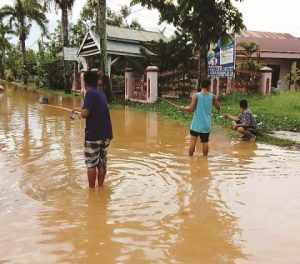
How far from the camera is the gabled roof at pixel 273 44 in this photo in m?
25.7

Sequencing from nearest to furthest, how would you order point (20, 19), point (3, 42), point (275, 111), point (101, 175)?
→ point (101, 175), point (275, 111), point (20, 19), point (3, 42)

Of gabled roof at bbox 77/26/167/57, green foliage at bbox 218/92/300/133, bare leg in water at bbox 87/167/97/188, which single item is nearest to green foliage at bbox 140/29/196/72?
gabled roof at bbox 77/26/167/57

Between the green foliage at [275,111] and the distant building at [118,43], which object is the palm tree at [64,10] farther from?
the green foliage at [275,111]

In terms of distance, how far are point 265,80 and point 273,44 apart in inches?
280

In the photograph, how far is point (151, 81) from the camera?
19.9 metres

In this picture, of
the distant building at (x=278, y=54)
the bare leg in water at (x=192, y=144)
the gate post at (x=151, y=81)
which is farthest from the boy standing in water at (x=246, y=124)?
the distant building at (x=278, y=54)

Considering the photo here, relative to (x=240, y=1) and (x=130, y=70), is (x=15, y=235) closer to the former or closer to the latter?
(x=240, y=1)

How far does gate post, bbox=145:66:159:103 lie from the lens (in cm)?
1983

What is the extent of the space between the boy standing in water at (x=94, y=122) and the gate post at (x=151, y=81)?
14.1 metres

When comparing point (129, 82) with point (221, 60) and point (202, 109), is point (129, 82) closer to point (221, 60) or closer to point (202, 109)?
point (221, 60)

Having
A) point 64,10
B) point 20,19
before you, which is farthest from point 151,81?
point 20,19

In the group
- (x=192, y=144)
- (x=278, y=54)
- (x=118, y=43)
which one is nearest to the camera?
(x=192, y=144)

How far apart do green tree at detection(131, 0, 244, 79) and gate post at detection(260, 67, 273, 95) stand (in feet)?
12.3

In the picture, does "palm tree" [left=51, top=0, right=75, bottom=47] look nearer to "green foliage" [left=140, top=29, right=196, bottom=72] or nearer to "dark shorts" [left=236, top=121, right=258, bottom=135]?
"green foliage" [left=140, top=29, right=196, bottom=72]
